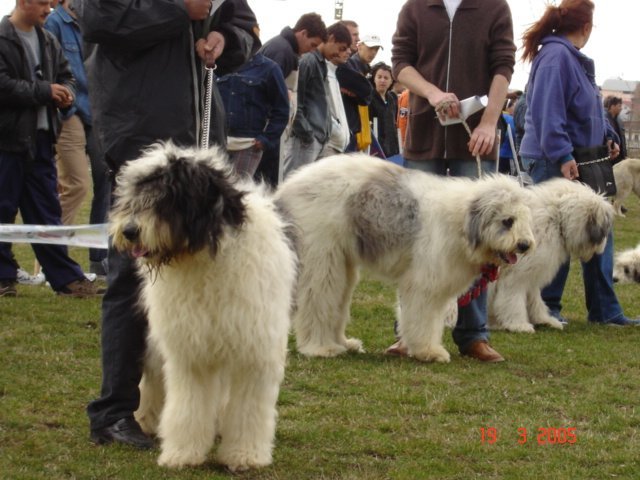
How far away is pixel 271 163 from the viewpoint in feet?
29.4

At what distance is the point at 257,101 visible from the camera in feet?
27.7

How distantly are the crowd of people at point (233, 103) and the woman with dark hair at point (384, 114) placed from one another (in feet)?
5.27

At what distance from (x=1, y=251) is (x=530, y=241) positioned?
413 cm

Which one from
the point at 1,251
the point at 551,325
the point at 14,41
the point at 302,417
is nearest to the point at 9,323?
the point at 1,251

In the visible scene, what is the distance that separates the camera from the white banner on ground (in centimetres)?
638

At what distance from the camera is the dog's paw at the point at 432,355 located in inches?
234

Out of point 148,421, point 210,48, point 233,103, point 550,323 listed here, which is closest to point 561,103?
point 550,323

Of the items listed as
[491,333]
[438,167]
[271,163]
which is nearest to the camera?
[438,167]

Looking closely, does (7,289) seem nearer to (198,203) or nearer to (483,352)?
(483,352)

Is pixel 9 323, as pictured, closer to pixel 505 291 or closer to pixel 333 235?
pixel 333 235

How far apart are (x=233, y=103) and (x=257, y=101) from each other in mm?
211

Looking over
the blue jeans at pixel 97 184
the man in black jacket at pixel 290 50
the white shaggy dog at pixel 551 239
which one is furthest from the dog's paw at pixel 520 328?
the blue jeans at pixel 97 184

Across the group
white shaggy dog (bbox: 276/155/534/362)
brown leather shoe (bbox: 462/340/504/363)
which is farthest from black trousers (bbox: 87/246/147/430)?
brown leather shoe (bbox: 462/340/504/363)

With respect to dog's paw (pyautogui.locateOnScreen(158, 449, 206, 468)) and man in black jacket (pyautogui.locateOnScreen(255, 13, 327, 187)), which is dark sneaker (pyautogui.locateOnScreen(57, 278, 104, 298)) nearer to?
man in black jacket (pyautogui.locateOnScreen(255, 13, 327, 187))
